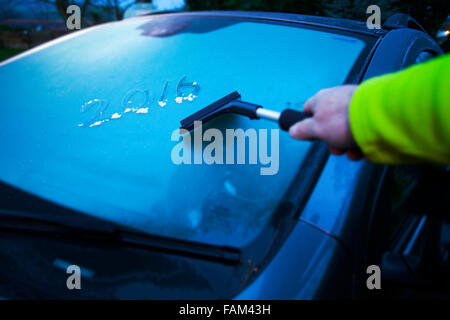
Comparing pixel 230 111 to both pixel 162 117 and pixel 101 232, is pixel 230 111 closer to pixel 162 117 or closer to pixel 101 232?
pixel 162 117

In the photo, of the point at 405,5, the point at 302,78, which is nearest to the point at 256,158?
the point at 302,78

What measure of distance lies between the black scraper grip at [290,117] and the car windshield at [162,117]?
0.19 metres

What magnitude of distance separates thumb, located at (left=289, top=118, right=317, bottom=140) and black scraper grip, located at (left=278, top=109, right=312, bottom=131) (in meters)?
0.03

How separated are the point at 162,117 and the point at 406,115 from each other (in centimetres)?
88

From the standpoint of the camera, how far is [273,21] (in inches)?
69.6

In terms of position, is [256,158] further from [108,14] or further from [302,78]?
[108,14]

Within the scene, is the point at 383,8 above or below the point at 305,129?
above

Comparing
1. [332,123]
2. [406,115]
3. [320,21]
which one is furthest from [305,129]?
[320,21]

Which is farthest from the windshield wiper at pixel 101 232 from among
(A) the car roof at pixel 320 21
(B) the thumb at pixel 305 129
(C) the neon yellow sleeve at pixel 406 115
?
(A) the car roof at pixel 320 21

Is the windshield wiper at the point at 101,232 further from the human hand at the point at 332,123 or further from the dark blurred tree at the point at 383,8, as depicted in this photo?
the dark blurred tree at the point at 383,8

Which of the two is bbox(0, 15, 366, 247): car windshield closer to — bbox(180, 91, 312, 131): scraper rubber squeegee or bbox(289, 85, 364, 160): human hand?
bbox(180, 91, 312, 131): scraper rubber squeegee

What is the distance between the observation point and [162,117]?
1349 mm

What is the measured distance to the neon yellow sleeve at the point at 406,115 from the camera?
690 mm

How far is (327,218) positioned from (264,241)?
0.58ft
